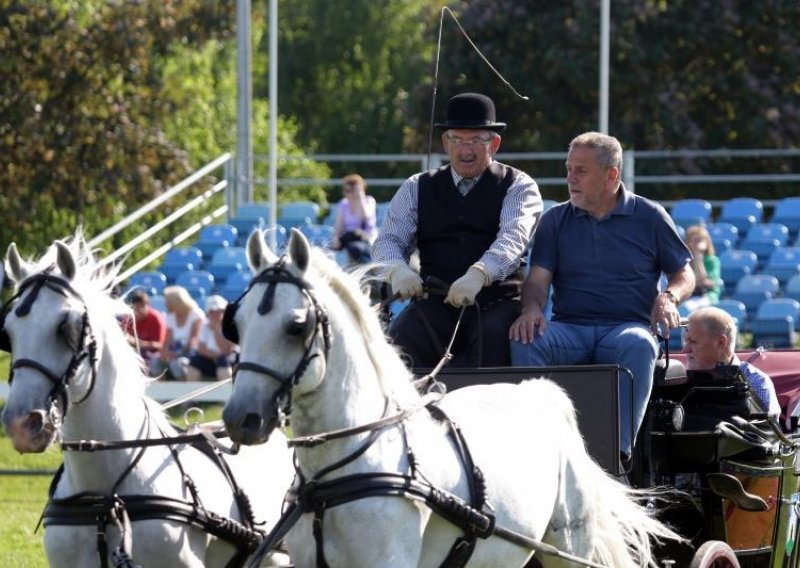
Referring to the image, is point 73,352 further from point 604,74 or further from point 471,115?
point 604,74

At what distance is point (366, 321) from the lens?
5.48 meters

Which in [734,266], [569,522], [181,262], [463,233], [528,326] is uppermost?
[463,233]

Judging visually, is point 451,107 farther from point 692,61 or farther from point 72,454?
point 692,61

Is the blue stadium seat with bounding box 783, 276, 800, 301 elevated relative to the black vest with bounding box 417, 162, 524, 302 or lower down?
lower down

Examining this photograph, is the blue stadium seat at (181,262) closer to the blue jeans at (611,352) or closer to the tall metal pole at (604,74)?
the tall metal pole at (604,74)

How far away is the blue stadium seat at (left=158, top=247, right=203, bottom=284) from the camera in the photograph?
17922mm

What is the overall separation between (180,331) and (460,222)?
8689 mm

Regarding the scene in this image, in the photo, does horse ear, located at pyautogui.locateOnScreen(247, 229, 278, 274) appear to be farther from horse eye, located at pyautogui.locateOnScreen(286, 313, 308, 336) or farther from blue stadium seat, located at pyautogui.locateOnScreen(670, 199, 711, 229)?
blue stadium seat, located at pyautogui.locateOnScreen(670, 199, 711, 229)

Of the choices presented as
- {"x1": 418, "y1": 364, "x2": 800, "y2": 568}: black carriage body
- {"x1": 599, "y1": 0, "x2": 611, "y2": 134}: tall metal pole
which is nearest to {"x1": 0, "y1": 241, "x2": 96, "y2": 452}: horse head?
{"x1": 418, "y1": 364, "x2": 800, "y2": 568}: black carriage body

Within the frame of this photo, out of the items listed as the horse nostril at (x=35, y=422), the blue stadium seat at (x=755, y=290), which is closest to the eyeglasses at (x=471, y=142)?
the horse nostril at (x=35, y=422)

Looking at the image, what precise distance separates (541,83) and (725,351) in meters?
18.8

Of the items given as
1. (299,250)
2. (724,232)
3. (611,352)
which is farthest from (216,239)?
(299,250)

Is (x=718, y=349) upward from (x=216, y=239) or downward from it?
upward

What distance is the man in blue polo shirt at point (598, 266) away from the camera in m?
6.89
